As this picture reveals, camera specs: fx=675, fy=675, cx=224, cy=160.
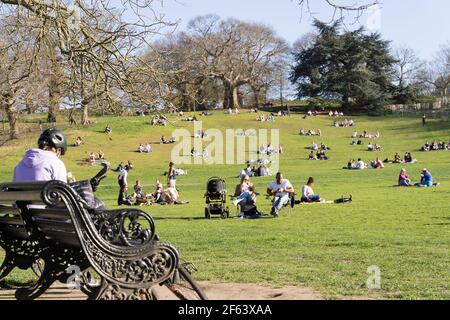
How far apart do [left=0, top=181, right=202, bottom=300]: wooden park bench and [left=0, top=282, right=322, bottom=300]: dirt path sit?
21.1 inches

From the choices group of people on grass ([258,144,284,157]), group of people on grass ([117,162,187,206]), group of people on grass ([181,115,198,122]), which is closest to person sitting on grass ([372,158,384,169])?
group of people on grass ([258,144,284,157])

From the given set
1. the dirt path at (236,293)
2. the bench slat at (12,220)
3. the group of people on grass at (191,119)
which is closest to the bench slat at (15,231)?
the bench slat at (12,220)

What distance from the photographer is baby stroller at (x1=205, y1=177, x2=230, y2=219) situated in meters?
19.8

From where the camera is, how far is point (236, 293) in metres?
6.68

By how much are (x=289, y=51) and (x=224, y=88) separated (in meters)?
13.0

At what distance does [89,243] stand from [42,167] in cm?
149

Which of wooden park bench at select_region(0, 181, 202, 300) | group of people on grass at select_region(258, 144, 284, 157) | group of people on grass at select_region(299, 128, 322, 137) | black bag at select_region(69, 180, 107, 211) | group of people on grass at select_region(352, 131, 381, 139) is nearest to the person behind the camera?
wooden park bench at select_region(0, 181, 202, 300)

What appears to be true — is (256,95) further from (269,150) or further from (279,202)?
(279,202)

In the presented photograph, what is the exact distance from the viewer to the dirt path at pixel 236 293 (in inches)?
252

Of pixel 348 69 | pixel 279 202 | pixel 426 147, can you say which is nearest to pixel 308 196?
pixel 279 202

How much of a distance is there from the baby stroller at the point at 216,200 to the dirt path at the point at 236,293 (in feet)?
41.3

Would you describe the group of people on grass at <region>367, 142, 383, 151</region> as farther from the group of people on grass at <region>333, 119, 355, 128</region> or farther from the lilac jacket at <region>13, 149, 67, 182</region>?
the lilac jacket at <region>13, 149, 67, 182</region>
